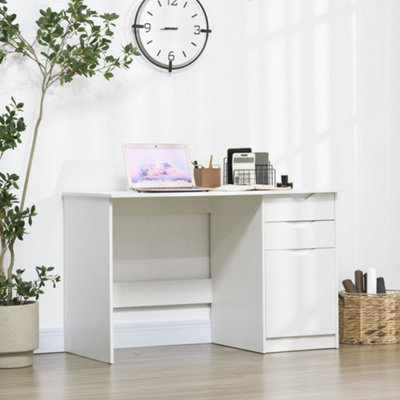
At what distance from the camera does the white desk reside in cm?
384

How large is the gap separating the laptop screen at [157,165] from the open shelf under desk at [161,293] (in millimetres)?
490

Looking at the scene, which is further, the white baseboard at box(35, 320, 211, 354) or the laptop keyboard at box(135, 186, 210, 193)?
the white baseboard at box(35, 320, 211, 354)

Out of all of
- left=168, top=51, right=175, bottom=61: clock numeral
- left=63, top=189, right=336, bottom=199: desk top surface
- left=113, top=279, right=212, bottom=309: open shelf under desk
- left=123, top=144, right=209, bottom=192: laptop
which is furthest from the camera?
left=168, top=51, right=175, bottom=61: clock numeral

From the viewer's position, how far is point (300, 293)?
13.0ft

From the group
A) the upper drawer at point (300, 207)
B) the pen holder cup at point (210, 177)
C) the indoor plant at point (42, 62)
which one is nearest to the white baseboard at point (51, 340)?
the indoor plant at point (42, 62)

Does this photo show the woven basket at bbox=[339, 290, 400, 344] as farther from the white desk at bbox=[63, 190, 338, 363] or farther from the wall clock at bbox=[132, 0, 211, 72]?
the wall clock at bbox=[132, 0, 211, 72]

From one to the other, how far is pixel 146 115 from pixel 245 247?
0.78 m

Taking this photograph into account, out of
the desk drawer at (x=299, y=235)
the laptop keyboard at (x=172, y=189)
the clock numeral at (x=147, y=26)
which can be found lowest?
the desk drawer at (x=299, y=235)

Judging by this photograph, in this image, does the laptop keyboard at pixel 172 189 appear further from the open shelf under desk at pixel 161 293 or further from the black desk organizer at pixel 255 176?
the open shelf under desk at pixel 161 293

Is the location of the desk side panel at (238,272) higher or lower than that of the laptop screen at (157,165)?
lower

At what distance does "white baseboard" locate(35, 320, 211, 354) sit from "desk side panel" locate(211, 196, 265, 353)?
0.08 m

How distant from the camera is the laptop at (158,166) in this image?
3998mm

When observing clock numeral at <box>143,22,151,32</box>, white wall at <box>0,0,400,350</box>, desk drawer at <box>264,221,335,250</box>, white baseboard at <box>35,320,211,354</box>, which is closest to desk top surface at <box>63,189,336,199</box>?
desk drawer at <box>264,221,335,250</box>

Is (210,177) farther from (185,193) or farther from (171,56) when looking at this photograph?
(171,56)
